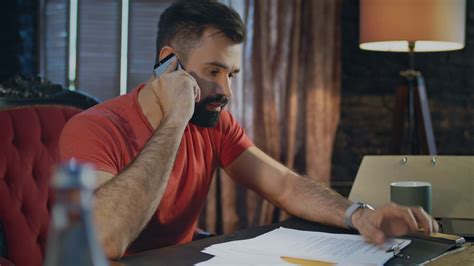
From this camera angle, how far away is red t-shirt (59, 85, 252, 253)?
1.33m

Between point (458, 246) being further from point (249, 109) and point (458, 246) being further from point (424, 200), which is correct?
point (249, 109)

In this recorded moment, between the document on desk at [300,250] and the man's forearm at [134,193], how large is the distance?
172mm

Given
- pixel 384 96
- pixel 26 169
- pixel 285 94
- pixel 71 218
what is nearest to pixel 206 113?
pixel 26 169

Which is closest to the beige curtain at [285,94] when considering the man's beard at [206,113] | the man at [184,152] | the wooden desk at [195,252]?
the man at [184,152]

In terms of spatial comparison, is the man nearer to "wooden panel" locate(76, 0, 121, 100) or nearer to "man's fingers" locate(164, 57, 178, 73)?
"man's fingers" locate(164, 57, 178, 73)

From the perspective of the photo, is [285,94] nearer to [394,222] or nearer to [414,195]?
[414,195]

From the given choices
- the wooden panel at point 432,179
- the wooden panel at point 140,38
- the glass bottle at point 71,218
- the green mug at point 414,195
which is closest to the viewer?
the glass bottle at point 71,218

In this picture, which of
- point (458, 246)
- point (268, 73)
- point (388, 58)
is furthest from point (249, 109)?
point (458, 246)

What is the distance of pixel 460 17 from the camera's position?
256 cm

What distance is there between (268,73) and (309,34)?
0.30 metres

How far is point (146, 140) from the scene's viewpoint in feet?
4.74

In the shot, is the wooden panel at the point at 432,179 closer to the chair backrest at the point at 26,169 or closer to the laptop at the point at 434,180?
the laptop at the point at 434,180

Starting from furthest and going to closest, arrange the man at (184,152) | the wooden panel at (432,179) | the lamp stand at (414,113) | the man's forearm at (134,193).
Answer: the lamp stand at (414,113) → the wooden panel at (432,179) → the man at (184,152) → the man's forearm at (134,193)

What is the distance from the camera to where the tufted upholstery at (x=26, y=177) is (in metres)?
1.46
